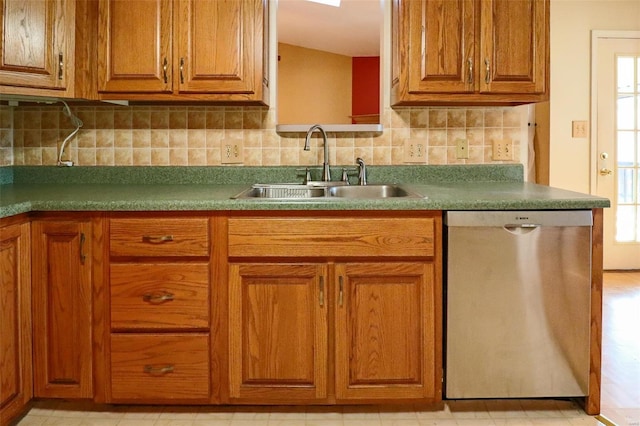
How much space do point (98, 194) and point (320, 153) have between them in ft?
3.32

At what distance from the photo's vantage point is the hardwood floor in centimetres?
213

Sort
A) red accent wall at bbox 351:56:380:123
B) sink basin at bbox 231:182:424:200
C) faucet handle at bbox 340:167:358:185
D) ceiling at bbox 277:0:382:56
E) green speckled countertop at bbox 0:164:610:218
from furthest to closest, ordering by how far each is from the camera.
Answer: ceiling at bbox 277:0:382:56
red accent wall at bbox 351:56:380:123
faucet handle at bbox 340:167:358:185
sink basin at bbox 231:182:424:200
green speckled countertop at bbox 0:164:610:218

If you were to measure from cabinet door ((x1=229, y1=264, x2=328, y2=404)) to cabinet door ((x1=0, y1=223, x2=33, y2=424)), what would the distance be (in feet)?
2.28

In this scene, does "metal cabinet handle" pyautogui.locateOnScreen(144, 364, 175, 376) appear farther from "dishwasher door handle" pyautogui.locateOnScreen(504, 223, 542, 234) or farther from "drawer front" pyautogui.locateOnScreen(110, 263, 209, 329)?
"dishwasher door handle" pyautogui.locateOnScreen(504, 223, 542, 234)

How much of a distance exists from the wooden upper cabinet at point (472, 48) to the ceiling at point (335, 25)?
2177 millimetres

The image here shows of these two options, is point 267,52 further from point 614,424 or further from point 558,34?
point 558,34

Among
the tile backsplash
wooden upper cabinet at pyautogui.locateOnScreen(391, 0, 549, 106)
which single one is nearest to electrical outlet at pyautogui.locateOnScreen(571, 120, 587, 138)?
the tile backsplash

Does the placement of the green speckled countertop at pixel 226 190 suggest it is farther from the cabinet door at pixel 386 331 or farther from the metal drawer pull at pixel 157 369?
the metal drawer pull at pixel 157 369

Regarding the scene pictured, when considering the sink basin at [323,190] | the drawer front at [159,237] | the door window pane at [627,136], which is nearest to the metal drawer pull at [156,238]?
the drawer front at [159,237]

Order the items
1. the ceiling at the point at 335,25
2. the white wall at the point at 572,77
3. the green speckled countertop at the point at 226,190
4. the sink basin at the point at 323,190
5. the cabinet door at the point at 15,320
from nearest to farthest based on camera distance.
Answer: the cabinet door at the point at 15,320 → the green speckled countertop at the point at 226,190 → the sink basin at the point at 323,190 → the white wall at the point at 572,77 → the ceiling at the point at 335,25

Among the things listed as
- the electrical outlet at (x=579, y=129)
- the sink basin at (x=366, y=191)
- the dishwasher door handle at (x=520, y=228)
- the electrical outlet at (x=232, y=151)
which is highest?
the electrical outlet at (x=579, y=129)

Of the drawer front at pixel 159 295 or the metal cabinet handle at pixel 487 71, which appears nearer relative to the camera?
the drawer front at pixel 159 295

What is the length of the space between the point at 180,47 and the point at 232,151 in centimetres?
54

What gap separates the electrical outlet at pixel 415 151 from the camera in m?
2.65
